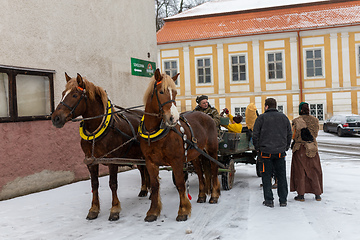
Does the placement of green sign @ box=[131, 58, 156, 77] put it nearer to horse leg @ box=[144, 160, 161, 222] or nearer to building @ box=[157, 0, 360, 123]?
horse leg @ box=[144, 160, 161, 222]

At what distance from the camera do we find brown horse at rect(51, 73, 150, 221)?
15.3ft

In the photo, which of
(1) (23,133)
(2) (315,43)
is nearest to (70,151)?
(1) (23,133)

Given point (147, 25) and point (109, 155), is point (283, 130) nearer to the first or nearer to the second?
point (109, 155)

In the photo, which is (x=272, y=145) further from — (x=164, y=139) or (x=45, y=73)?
(x=45, y=73)

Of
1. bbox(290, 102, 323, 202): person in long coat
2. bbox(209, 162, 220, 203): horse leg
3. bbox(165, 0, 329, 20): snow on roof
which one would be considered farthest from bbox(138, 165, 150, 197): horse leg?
bbox(165, 0, 329, 20): snow on roof

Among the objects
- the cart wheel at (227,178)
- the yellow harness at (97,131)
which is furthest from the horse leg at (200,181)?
the yellow harness at (97,131)

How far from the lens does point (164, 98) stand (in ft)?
14.8

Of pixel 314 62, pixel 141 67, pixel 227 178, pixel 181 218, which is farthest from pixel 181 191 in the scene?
pixel 314 62

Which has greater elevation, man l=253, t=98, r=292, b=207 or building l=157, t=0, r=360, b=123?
building l=157, t=0, r=360, b=123

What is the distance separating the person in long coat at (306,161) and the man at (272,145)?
371 millimetres

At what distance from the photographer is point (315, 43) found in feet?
73.7

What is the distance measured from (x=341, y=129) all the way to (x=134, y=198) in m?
15.5

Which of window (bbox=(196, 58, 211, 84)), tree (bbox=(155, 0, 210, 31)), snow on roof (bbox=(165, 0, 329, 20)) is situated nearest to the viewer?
window (bbox=(196, 58, 211, 84))

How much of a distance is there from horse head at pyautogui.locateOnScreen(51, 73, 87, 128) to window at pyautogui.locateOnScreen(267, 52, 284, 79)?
20.1 meters
